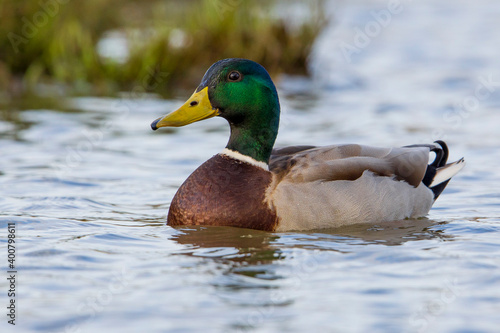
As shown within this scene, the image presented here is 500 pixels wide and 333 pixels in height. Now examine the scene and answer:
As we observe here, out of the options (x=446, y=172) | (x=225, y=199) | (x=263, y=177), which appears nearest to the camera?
(x=225, y=199)

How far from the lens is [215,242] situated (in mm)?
5652

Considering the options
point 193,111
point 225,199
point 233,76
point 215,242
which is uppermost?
point 233,76

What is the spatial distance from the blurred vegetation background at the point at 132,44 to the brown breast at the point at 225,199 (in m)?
6.79

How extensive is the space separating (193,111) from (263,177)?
28.0 inches

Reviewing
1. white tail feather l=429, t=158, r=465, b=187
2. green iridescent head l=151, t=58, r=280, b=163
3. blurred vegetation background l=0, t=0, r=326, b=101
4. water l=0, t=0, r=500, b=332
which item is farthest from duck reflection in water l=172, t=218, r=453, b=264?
blurred vegetation background l=0, t=0, r=326, b=101

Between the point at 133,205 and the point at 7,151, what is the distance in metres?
2.46

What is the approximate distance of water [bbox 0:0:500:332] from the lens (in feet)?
14.0

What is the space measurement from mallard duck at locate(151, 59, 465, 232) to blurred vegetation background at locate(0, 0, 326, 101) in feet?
21.9

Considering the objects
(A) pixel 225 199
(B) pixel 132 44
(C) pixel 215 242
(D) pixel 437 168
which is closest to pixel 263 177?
(A) pixel 225 199

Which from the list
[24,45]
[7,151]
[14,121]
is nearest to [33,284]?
[7,151]

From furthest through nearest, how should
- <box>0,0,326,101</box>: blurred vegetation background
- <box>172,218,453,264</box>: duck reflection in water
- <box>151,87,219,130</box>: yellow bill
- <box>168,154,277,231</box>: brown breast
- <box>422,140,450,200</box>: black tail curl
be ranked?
<box>0,0,326,101</box>: blurred vegetation background
<box>422,140,450,200</box>: black tail curl
<box>151,87,219,130</box>: yellow bill
<box>168,154,277,231</box>: brown breast
<box>172,218,453,264</box>: duck reflection in water

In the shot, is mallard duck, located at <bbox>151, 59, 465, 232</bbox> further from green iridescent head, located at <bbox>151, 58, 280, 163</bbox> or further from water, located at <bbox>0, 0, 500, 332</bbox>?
water, located at <bbox>0, 0, 500, 332</bbox>

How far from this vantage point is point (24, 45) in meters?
12.7

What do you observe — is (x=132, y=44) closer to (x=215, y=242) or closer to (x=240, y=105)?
(x=240, y=105)
